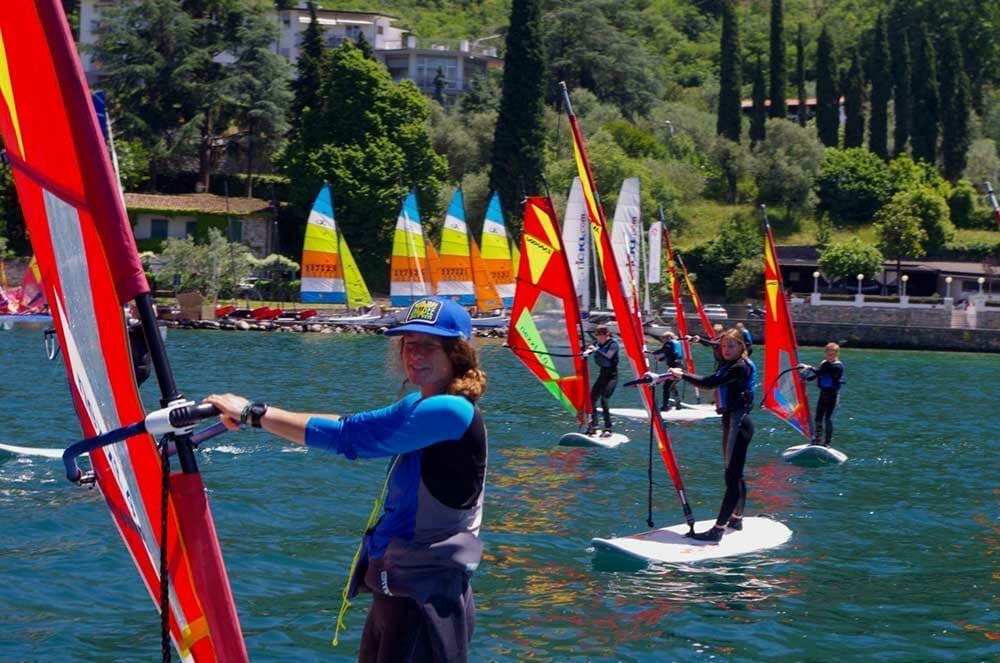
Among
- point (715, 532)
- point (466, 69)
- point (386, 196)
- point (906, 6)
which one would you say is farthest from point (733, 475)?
point (906, 6)

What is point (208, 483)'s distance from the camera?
15234 mm

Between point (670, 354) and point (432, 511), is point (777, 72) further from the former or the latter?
point (432, 511)

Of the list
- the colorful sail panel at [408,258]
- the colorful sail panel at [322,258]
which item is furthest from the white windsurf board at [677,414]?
the colorful sail panel at [408,258]

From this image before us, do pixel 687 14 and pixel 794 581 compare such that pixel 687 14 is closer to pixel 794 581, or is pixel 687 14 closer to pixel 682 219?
pixel 682 219

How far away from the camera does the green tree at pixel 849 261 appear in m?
70.9

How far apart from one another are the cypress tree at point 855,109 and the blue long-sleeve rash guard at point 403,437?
94346 millimetres

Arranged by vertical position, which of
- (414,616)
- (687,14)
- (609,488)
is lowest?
(609,488)

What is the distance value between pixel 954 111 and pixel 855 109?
7.91 m

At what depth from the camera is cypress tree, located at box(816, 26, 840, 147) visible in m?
97.3

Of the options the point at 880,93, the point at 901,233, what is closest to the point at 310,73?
the point at 901,233

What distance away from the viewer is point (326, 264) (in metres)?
55.4

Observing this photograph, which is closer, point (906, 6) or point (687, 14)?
point (906, 6)

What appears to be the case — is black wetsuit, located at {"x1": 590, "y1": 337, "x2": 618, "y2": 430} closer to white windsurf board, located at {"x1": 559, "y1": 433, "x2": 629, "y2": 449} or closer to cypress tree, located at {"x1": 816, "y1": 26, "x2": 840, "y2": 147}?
white windsurf board, located at {"x1": 559, "y1": 433, "x2": 629, "y2": 449}

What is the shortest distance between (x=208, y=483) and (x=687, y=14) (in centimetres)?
16465
